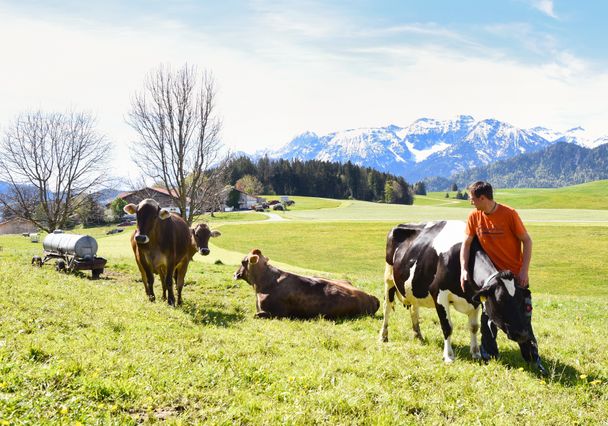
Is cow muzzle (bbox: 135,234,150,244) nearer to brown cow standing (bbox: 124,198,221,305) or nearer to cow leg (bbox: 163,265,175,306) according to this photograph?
brown cow standing (bbox: 124,198,221,305)

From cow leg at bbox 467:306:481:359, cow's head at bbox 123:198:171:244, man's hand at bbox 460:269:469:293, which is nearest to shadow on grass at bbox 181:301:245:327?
cow's head at bbox 123:198:171:244

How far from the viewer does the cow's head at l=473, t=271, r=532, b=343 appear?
21.1 ft

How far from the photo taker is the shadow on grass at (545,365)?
21.0 feet

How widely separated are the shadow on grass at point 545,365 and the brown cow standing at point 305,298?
11.7 ft

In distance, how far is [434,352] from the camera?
7934mm

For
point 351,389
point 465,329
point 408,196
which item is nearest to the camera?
point 351,389

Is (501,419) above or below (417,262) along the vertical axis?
below

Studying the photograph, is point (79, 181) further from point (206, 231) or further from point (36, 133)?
point (206, 231)

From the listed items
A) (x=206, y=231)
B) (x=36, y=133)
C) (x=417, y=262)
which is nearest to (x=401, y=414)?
(x=417, y=262)

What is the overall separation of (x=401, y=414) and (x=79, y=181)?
42406 mm

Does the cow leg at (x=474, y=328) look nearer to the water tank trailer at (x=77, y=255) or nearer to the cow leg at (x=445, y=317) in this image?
the cow leg at (x=445, y=317)

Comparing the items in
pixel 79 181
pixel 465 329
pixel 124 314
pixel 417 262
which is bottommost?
pixel 465 329

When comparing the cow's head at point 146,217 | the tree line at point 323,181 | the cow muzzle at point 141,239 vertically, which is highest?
the tree line at point 323,181

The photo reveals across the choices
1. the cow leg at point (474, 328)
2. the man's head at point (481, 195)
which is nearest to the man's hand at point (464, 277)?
the cow leg at point (474, 328)
